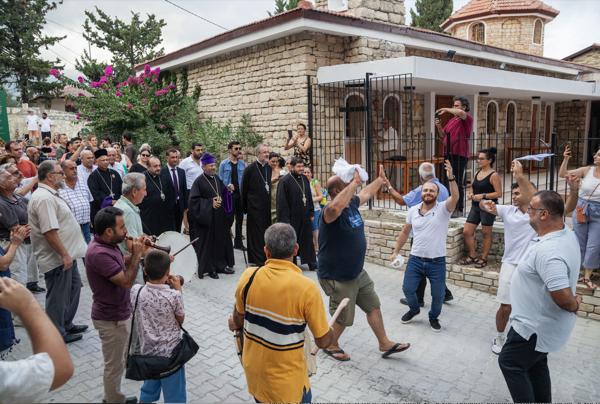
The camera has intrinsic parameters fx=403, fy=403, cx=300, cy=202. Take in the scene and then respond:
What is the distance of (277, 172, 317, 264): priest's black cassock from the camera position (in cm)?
656

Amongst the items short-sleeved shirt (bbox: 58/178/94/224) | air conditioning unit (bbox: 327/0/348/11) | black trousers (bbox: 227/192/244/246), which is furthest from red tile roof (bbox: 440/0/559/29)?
short-sleeved shirt (bbox: 58/178/94/224)

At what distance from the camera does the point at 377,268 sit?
24.1ft

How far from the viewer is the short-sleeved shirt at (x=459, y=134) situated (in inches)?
285

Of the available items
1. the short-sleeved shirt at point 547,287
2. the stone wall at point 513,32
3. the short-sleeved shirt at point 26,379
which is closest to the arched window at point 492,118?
the stone wall at point 513,32

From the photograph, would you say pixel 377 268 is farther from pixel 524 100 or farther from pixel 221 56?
pixel 524 100

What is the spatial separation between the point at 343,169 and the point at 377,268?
3.94 meters

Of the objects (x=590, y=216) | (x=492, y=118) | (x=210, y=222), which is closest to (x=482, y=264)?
(x=590, y=216)

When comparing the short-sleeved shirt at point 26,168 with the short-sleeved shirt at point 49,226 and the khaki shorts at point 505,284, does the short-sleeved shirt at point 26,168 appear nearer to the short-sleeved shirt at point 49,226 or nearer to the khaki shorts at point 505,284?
the short-sleeved shirt at point 49,226

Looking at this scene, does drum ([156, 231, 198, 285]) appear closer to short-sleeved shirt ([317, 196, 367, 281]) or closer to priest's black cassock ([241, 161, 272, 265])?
short-sleeved shirt ([317, 196, 367, 281])

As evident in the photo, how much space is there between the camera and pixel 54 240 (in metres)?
4.14

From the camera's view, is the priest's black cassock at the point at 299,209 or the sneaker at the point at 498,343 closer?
the sneaker at the point at 498,343

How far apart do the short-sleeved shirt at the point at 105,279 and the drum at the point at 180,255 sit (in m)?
0.76

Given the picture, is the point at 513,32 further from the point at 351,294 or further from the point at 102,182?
the point at 351,294

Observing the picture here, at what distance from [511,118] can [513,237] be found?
538 inches
